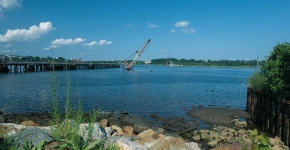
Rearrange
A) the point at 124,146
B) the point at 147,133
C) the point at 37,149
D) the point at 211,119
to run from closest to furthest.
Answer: the point at 37,149 < the point at 124,146 < the point at 147,133 < the point at 211,119

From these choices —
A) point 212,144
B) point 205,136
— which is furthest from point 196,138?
point 212,144

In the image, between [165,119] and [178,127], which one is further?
[165,119]

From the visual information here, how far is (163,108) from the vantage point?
84.7ft

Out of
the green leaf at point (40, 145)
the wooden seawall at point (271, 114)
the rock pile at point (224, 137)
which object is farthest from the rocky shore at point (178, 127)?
the green leaf at point (40, 145)

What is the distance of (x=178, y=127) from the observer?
61.1 feet

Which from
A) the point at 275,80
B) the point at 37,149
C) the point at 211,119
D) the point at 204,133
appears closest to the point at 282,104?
the point at 275,80

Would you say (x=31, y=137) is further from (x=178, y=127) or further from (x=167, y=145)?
(x=178, y=127)

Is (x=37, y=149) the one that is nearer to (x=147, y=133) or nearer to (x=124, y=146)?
(x=124, y=146)

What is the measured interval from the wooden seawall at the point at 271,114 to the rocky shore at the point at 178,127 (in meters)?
0.84

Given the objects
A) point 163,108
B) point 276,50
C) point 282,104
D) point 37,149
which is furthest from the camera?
point 163,108

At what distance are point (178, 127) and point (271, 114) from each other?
650cm

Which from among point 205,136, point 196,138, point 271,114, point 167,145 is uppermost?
point 167,145

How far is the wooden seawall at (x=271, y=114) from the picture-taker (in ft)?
47.9

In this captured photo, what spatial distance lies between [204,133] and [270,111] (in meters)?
5.32
